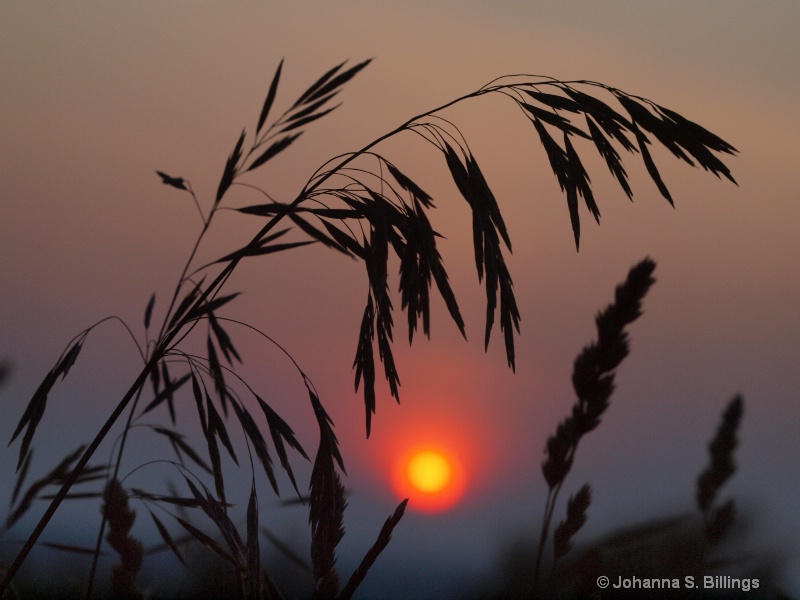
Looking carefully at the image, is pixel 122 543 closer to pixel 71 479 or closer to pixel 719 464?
pixel 71 479

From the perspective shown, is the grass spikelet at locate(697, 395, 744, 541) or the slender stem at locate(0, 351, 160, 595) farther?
Answer: the grass spikelet at locate(697, 395, 744, 541)

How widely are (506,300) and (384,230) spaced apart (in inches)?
10.2

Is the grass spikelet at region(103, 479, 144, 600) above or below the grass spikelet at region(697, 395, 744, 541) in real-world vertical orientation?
below

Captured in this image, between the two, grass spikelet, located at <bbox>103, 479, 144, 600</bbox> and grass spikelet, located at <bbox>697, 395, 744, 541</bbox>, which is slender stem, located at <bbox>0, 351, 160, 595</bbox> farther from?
grass spikelet, located at <bbox>697, 395, 744, 541</bbox>

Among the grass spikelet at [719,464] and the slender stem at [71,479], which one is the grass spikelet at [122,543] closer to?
the slender stem at [71,479]

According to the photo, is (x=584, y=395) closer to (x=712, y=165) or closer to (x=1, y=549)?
(x=712, y=165)

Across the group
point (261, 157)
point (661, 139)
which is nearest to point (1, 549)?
point (261, 157)

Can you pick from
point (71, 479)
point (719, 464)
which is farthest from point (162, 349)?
point (719, 464)

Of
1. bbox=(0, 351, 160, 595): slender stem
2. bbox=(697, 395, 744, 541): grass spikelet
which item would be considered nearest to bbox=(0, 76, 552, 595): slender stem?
bbox=(0, 351, 160, 595): slender stem

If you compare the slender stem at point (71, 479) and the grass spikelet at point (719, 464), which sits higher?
the grass spikelet at point (719, 464)

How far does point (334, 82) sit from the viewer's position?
1932 mm

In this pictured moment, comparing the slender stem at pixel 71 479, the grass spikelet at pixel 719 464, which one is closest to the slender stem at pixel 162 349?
the slender stem at pixel 71 479

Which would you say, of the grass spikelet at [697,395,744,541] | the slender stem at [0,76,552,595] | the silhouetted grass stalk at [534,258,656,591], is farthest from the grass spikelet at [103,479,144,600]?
the grass spikelet at [697,395,744,541]

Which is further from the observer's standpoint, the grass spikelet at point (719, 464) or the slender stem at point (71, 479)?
the grass spikelet at point (719, 464)
